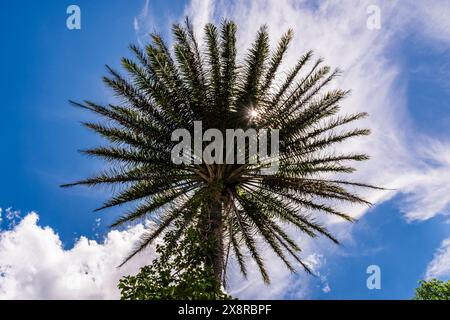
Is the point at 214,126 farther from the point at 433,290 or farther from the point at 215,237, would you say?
the point at 433,290

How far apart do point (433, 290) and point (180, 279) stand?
1492cm

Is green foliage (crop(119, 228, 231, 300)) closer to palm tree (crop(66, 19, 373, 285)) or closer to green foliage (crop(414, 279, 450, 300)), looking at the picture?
palm tree (crop(66, 19, 373, 285))

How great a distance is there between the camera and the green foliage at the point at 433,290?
17.7 metres

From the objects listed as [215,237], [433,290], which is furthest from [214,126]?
[433,290]

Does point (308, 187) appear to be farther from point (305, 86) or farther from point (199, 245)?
point (199, 245)

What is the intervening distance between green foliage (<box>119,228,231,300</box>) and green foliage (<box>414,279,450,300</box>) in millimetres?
13916

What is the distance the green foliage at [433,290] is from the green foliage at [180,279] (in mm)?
13916

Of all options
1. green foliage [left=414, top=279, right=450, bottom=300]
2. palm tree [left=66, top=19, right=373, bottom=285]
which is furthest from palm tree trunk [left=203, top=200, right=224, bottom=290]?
green foliage [left=414, top=279, right=450, bottom=300]

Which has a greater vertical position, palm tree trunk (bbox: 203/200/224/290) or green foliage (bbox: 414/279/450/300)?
palm tree trunk (bbox: 203/200/224/290)

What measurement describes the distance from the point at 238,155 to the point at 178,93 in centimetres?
211

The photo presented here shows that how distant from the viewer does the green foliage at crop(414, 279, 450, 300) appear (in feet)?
57.9

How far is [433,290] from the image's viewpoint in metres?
18.0
